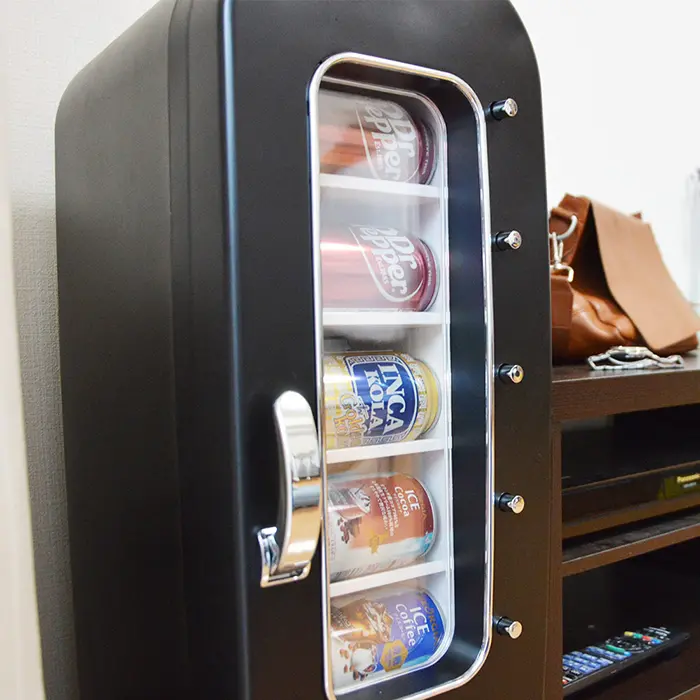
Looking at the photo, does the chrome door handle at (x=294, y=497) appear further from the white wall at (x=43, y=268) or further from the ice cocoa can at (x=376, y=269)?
the white wall at (x=43, y=268)

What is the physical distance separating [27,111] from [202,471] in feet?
2.19

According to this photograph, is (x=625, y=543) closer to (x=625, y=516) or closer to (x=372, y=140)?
(x=625, y=516)

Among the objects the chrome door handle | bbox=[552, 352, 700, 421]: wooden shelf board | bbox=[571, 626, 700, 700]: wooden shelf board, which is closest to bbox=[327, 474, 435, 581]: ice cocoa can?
the chrome door handle

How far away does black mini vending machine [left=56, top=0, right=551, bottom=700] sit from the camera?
0.67 metres

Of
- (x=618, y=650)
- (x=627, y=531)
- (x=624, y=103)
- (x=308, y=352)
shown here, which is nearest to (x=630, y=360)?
(x=627, y=531)

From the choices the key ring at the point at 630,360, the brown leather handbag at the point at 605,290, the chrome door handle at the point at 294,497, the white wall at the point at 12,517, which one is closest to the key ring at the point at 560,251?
the brown leather handbag at the point at 605,290

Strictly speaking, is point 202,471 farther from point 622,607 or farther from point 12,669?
point 622,607

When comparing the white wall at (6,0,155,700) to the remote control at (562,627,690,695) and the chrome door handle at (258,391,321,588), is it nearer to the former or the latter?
the chrome door handle at (258,391,321,588)

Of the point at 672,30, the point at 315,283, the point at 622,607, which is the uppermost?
the point at 672,30

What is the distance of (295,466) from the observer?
65cm

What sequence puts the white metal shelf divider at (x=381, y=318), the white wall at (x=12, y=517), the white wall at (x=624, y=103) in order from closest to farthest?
the white wall at (x=12, y=517) → the white metal shelf divider at (x=381, y=318) → the white wall at (x=624, y=103)

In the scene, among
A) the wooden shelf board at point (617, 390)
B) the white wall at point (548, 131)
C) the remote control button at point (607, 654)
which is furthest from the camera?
the remote control button at point (607, 654)

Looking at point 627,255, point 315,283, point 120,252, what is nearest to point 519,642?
point 315,283

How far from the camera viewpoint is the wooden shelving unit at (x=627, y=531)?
1.00 meters
